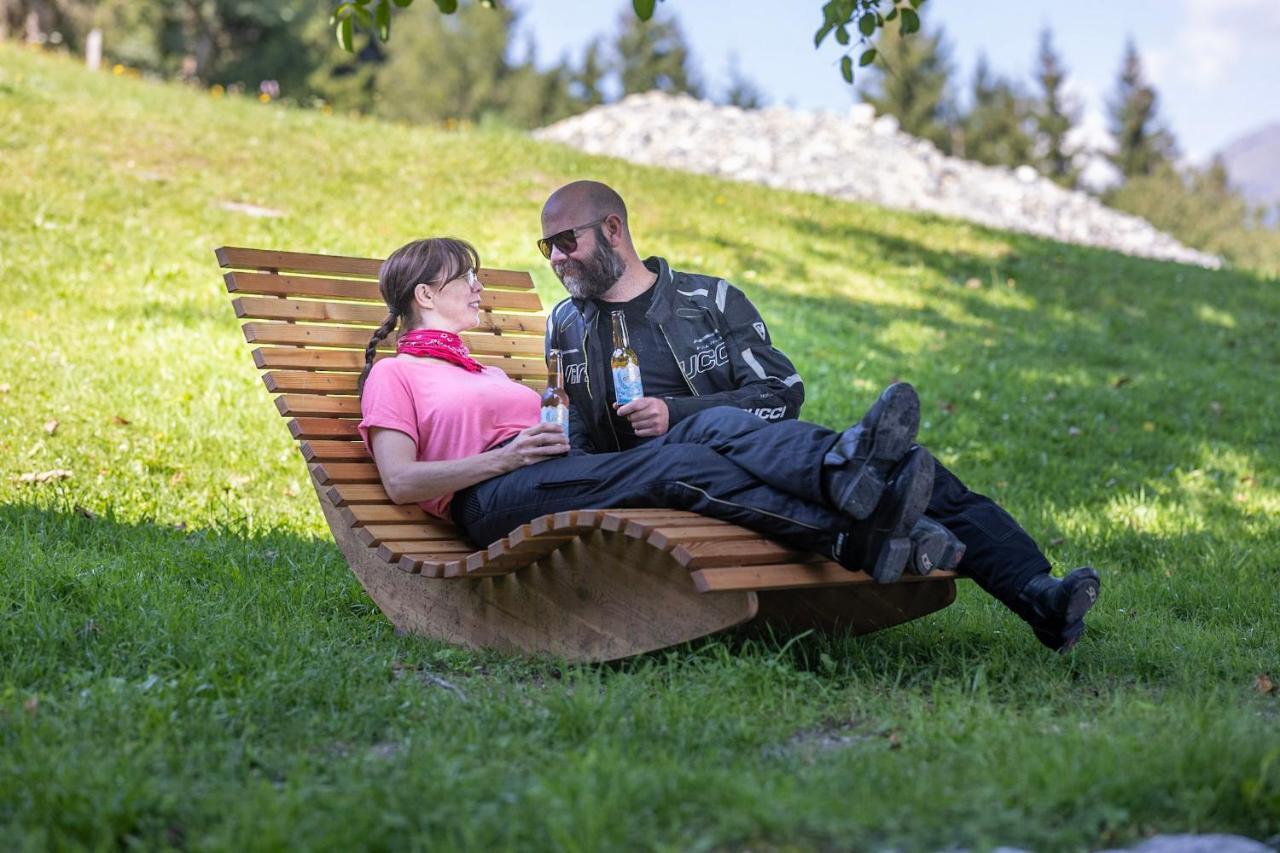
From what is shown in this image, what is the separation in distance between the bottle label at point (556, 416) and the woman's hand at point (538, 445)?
4cm

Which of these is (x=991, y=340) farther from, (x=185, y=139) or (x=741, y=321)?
(x=185, y=139)

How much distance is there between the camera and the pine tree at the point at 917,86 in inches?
2000

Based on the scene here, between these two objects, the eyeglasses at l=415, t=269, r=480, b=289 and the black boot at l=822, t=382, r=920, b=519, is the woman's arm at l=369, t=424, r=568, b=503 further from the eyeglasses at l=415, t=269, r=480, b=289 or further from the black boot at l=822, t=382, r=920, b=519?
the black boot at l=822, t=382, r=920, b=519

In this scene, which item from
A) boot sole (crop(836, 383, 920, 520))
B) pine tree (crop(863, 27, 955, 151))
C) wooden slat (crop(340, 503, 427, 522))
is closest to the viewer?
boot sole (crop(836, 383, 920, 520))

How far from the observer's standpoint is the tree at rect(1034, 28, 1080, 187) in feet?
174

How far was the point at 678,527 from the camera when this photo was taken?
3.83 metres

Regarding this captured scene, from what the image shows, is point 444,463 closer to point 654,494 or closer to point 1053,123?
point 654,494

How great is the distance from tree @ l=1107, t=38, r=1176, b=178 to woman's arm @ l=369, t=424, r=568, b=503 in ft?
187

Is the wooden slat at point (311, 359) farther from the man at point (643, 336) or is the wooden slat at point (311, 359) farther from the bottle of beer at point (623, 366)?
the bottle of beer at point (623, 366)

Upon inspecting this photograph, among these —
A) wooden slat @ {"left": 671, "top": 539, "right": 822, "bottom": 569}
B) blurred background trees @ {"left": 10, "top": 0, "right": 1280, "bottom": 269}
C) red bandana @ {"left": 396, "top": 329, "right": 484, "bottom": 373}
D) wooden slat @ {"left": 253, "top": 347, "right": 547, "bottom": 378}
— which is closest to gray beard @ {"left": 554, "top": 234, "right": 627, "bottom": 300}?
red bandana @ {"left": 396, "top": 329, "right": 484, "bottom": 373}

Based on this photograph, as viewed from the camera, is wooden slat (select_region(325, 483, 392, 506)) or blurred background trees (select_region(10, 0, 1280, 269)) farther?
blurred background trees (select_region(10, 0, 1280, 269))

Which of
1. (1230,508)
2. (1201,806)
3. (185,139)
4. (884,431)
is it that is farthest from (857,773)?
(185,139)

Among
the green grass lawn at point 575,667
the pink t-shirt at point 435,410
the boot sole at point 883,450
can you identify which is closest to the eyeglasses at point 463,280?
the pink t-shirt at point 435,410

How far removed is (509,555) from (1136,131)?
58492 millimetres
